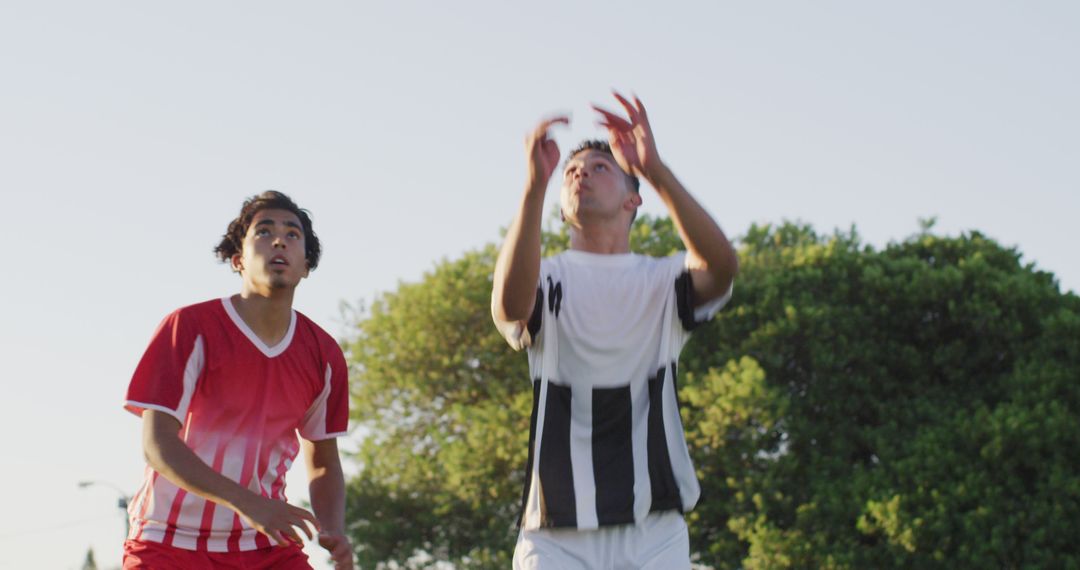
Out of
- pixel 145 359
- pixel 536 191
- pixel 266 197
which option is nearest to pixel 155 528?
pixel 145 359

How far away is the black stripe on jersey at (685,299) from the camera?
624cm

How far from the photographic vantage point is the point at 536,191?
5598mm

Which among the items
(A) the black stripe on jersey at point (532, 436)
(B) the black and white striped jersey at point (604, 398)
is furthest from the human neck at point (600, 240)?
(A) the black stripe on jersey at point (532, 436)

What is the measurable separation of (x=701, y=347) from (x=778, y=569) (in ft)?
15.4

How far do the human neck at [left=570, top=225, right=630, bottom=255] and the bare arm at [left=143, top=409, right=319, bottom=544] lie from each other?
1.59 metres

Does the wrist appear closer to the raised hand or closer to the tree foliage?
the raised hand

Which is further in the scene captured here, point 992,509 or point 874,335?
point 874,335

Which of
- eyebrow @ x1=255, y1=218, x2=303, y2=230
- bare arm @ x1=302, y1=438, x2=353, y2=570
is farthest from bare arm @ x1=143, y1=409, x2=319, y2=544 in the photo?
eyebrow @ x1=255, y1=218, x2=303, y2=230

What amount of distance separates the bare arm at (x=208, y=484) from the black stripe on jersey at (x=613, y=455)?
45.2 inches

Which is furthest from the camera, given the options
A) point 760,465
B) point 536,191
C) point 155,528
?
point 760,465

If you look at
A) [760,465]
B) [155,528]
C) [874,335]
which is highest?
[874,335]

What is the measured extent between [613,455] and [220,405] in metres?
1.86

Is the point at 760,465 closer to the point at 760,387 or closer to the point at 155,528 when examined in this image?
the point at 760,387

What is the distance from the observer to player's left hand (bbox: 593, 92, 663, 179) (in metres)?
5.78
